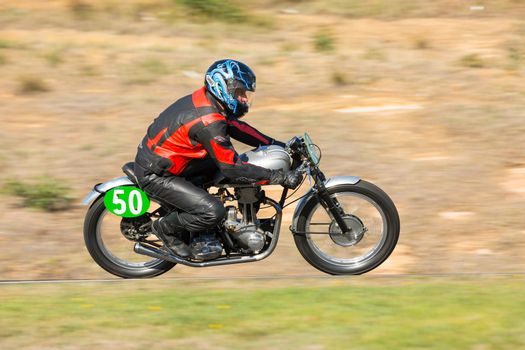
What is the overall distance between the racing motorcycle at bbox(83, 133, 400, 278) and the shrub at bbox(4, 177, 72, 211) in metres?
2.03

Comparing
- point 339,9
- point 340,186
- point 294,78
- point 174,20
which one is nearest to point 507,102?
point 294,78

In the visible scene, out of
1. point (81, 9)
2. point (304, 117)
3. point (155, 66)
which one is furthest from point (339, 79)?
point (81, 9)

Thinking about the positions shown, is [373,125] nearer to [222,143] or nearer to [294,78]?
[294,78]

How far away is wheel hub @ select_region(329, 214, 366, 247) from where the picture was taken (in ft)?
24.7

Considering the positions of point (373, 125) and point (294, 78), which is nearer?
point (373, 125)

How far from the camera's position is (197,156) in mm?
7234

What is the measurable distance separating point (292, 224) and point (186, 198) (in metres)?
0.95

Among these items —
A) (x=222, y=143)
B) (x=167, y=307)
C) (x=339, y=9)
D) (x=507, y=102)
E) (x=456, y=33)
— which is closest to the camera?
(x=167, y=307)

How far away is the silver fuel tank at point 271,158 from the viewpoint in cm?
733

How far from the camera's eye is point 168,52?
16.8 meters

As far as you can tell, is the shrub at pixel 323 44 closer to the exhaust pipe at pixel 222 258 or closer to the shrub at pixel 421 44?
the shrub at pixel 421 44

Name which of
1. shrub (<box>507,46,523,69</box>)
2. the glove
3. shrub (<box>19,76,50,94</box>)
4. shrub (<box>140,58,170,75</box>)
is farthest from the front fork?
shrub (<box>507,46,523,69</box>)

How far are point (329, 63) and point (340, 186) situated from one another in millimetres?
8371

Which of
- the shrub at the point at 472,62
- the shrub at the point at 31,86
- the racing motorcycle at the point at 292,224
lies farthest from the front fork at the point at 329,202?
the shrub at the point at 472,62
